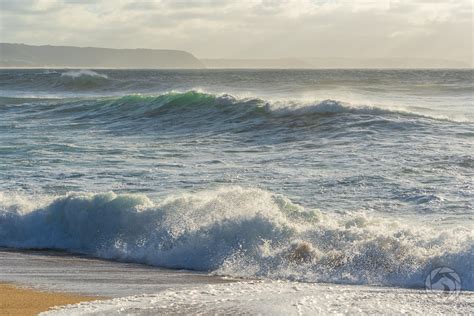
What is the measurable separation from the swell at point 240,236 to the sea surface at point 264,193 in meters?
0.02

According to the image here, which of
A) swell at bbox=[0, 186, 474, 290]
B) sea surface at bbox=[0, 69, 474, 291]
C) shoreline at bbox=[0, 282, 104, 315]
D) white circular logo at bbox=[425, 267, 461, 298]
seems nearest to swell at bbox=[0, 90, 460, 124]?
sea surface at bbox=[0, 69, 474, 291]

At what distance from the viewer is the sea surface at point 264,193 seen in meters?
10.4

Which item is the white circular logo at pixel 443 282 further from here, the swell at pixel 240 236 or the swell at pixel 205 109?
the swell at pixel 205 109

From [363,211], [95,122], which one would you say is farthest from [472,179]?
[95,122]

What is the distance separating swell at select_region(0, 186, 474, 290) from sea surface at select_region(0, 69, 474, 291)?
2cm

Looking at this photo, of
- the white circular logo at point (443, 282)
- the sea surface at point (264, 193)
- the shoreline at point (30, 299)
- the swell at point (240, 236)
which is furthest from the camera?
the sea surface at point (264, 193)

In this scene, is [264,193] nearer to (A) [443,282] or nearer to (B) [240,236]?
(B) [240,236]

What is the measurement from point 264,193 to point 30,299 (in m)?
5.12

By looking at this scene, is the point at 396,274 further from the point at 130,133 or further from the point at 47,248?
the point at 130,133

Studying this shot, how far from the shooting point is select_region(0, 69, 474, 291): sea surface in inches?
409

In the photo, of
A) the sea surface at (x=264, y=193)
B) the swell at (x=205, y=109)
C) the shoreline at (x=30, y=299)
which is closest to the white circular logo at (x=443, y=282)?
the sea surface at (x=264, y=193)

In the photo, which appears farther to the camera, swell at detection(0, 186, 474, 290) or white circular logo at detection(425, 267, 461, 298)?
swell at detection(0, 186, 474, 290)

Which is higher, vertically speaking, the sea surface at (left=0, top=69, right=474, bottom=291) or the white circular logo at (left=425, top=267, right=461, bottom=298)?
the sea surface at (left=0, top=69, right=474, bottom=291)

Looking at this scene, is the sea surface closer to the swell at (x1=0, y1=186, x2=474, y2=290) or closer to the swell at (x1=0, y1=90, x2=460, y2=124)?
the swell at (x1=0, y1=186, x2=474, y2=290)
